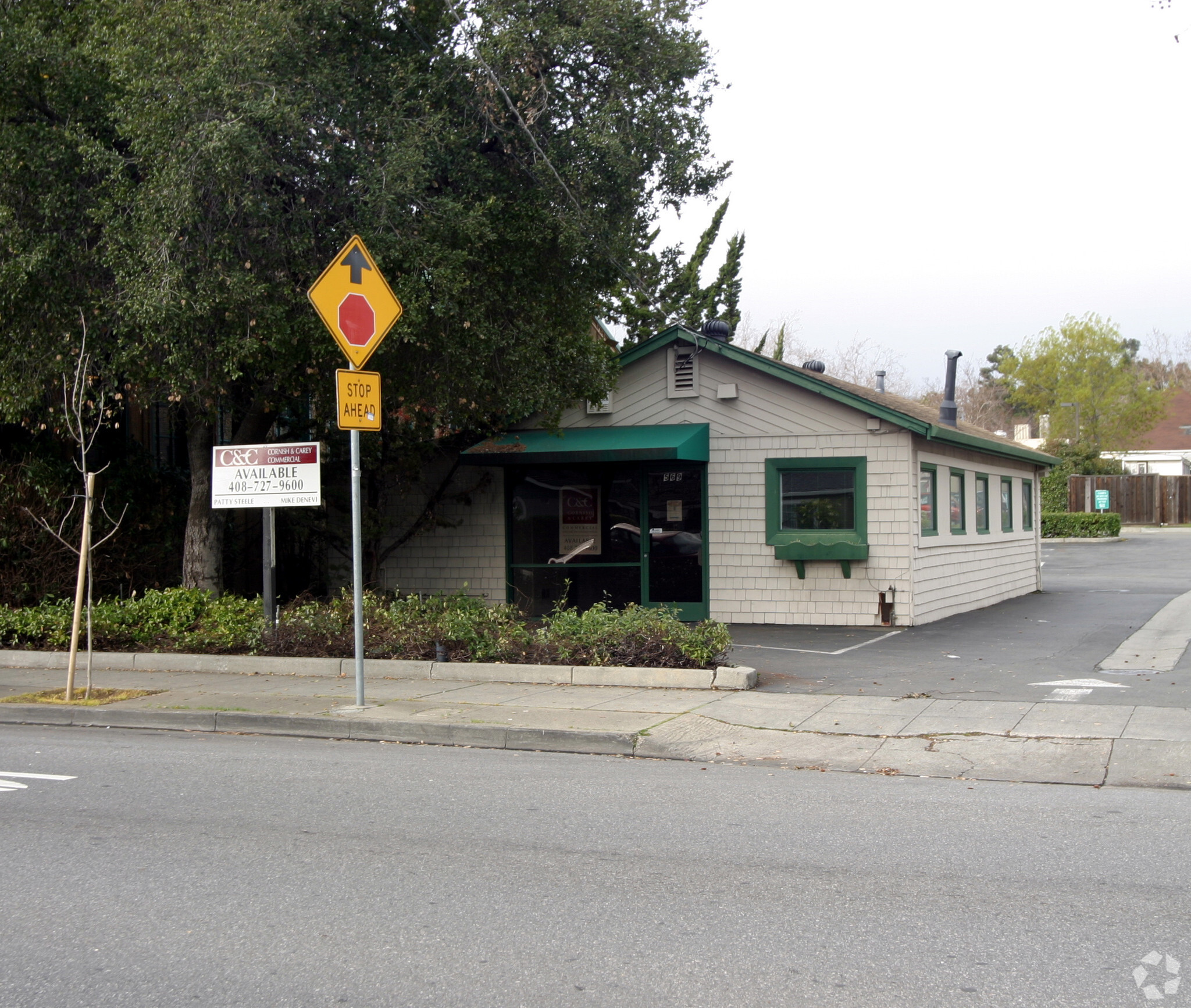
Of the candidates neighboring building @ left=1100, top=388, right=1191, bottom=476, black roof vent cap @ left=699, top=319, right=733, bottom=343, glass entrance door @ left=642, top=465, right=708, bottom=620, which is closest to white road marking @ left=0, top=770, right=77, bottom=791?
glass entrance door @ left=642, top=465, right=708, bottom=620

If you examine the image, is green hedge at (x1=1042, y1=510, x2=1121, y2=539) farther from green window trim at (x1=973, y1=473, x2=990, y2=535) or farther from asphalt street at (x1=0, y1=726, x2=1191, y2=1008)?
asphalt street at (x1=0, y1=726, x2=1191, y2=1008)

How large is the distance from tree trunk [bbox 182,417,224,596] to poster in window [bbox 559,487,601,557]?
5055 millimetres

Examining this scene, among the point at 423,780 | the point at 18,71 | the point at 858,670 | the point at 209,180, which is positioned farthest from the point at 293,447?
the point at 858,670

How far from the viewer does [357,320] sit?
9.76 meters

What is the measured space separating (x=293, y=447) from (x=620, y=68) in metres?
5.80

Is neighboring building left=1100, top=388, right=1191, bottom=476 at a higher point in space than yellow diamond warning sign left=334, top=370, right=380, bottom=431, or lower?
higher

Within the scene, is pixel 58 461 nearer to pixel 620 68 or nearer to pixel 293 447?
pixel 293 447

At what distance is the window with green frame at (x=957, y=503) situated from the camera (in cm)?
1738

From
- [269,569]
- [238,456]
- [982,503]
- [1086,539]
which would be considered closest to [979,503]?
[982,503]

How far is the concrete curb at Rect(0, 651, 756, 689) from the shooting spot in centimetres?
1053

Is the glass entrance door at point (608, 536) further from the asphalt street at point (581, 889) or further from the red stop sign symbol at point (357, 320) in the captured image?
the asphalt street at point (581, 889)

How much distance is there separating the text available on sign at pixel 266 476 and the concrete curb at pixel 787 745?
2973mm

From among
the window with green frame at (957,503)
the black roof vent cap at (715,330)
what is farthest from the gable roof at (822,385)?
the black roof vent cap at (715,330)

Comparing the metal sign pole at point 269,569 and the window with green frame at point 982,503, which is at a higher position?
the window with green frame at point 982,503
